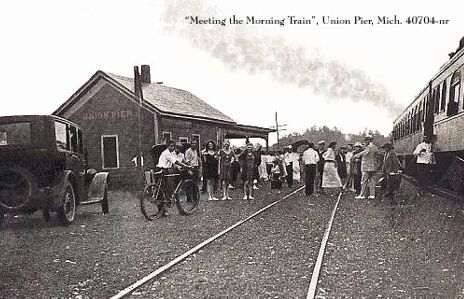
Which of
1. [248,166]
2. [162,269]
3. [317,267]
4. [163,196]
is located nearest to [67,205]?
[163,196]

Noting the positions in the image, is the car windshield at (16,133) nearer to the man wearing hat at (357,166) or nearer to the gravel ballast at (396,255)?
the gravel ballast at (396,255)

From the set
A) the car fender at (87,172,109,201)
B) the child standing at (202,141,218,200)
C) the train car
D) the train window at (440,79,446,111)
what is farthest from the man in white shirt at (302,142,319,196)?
the car fender at (87,172,109,201)

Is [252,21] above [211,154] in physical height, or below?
above

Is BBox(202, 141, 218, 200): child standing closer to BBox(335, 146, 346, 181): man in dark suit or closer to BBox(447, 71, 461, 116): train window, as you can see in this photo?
BBox(447, 71, 461, 116): train window

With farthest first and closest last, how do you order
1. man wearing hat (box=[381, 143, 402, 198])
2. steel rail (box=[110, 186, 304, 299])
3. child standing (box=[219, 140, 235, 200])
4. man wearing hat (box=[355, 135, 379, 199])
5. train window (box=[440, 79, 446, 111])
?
child standing (box=[219, 140, 235, 200]) → man wearing hat (box=[355, 135, 379, 199]) → man wearing hat (box=[381, 143, 402, 198]) → train window (box=[440, 79, 446, 111]) → steel rail (box=[110, 186, 304, 299])

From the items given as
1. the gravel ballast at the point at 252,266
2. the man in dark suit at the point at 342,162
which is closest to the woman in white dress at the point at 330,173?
the man in dark suit at the point at 342,162

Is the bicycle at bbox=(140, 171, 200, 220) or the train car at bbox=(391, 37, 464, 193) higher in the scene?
the train car at bbox=(391, 37, 464, 193)

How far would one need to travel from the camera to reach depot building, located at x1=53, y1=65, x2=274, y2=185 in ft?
63.1

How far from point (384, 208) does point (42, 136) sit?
6840mm

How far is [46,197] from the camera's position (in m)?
8.89

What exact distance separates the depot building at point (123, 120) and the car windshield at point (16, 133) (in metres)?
8.71

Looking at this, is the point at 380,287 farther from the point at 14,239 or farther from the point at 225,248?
the point at 14,239

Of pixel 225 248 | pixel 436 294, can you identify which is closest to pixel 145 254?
pixel 225 248

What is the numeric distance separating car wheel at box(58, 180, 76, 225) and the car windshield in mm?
1078
